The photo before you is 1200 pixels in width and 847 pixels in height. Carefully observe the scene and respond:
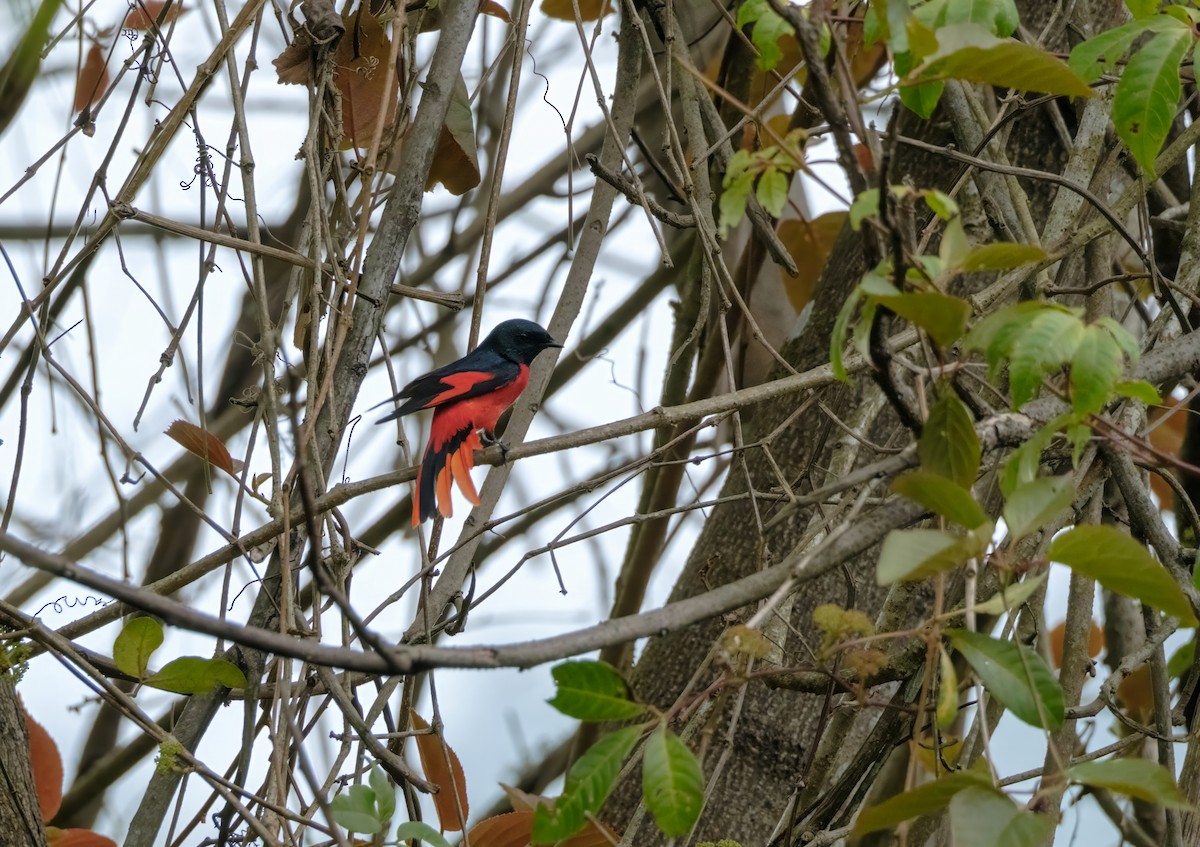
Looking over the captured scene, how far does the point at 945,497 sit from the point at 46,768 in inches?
75.1

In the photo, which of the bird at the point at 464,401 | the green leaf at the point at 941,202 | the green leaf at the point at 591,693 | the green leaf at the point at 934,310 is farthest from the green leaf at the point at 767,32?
the bird at the point at 464,401

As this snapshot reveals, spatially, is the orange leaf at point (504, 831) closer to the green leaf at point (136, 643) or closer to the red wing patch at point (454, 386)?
the green leaf at point (136, 643)

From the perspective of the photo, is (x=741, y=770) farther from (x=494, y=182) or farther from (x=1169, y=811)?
(x=494, y=182)

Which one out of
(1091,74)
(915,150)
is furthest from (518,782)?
(1091,74)

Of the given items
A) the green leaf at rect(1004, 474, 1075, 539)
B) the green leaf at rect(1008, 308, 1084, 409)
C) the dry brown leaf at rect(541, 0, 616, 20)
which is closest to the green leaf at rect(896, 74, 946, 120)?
the green leaf at rect(1008, 308, 1084, 409)

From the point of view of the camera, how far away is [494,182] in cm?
259

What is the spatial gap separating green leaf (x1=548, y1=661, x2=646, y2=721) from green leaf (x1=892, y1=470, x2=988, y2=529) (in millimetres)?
367

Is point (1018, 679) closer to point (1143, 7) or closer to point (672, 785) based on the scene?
point (672, 785)

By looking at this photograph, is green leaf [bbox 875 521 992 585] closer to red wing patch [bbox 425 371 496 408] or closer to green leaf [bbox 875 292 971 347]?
green leaf [bbox 875 292 971 347]

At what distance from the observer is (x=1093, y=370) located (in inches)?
51.2

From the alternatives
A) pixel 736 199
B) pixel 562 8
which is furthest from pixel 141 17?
pixel 736 199

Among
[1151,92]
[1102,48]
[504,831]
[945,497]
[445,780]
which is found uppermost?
[1102,48]

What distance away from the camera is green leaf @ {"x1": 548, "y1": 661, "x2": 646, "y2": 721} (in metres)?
1.26

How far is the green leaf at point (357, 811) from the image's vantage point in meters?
1.56
